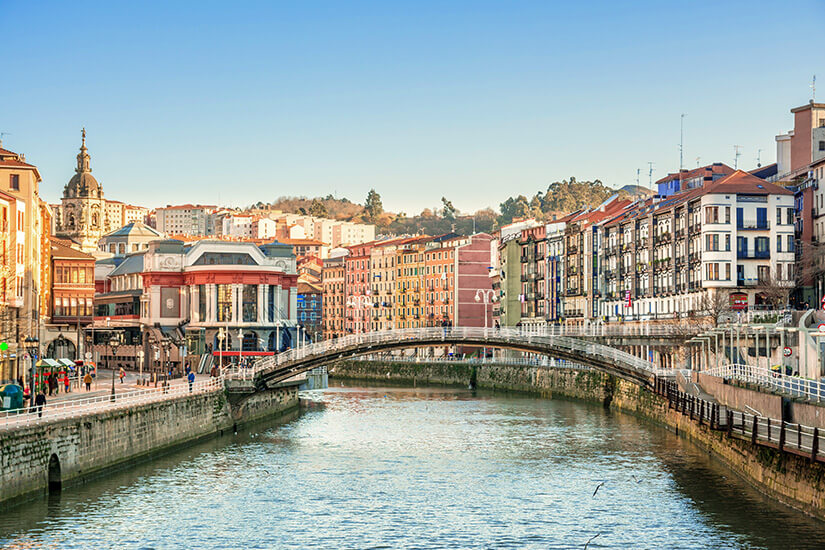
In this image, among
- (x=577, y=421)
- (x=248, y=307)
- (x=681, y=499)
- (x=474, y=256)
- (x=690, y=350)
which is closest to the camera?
(x=681, y=499)

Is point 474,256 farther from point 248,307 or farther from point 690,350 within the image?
point 690,350

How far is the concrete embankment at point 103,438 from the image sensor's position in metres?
45.5

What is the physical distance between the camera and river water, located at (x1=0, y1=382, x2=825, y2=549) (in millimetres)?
43156

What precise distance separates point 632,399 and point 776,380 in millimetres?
41449

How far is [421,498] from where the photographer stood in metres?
52.0

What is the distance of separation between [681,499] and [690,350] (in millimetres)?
46237

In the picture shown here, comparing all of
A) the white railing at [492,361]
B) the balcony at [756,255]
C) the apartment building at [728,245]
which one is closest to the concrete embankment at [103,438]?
the white railing at [492,361]

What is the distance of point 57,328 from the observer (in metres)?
108

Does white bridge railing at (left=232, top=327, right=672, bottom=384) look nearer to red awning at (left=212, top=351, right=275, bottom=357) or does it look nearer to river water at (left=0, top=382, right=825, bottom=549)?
river water at (left=0, top=382, right=825, bottom=549)

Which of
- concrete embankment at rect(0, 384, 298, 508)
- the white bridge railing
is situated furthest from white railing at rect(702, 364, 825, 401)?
concrete embankment at rect(0, 384, 298, 508)

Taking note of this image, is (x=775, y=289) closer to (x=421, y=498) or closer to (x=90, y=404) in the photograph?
(x=421, y=498)

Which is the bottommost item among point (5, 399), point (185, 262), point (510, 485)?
point (510, 485)

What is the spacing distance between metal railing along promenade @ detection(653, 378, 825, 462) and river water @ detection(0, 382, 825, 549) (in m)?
2.42

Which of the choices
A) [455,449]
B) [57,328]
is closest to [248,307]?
[57,328]
